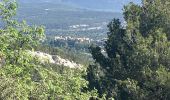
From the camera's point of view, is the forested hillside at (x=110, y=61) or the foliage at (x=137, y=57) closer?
the forested hillside at (x=110, y=61)

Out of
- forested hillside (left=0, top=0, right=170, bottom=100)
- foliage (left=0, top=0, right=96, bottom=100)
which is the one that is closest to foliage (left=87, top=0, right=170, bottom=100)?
forested hillside (left=0, top=0, right=170, bottom=100)

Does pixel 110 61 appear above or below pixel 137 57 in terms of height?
below

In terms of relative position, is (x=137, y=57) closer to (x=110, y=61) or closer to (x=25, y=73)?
(x=110, y=61)

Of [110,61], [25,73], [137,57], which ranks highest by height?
[25,73]

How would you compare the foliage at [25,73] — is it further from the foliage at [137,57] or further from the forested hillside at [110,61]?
the foliage at [137,57]

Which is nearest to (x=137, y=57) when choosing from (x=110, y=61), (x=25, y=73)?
(x=110, y=61)

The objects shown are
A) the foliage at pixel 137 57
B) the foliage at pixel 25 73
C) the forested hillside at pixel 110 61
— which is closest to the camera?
the foliage at pixel 25 73

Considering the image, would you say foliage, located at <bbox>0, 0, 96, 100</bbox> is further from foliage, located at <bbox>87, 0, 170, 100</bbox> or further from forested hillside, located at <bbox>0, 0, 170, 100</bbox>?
foliage, located at <bbox>87, 0, 170, 100</bbox>

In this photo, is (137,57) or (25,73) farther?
(137,57)

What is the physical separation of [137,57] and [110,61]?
449 cm

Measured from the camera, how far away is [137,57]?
1732 inches

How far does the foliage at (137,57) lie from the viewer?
42.3 meters

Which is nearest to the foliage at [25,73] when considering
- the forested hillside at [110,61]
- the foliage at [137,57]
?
the forested hillside at [110,61]

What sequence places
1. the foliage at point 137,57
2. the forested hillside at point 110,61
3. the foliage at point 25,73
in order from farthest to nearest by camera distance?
the foliage at point 137,57 → the forested hillside at point 110,61 → the foliage at point 25,73
